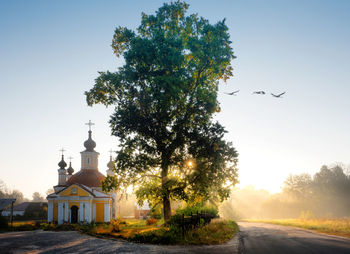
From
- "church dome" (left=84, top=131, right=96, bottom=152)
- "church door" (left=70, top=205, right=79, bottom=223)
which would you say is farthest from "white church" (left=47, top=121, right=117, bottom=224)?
"church dome" (left=84, top=131, right=96, bottom=152)

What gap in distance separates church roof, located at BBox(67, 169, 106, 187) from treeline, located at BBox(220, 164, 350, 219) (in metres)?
27.3

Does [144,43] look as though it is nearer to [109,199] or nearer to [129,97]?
[129,97]

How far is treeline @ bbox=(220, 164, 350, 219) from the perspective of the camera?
62406mm

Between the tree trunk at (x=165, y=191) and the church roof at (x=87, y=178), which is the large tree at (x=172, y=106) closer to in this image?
the tree trunk at (x=165, y=191)

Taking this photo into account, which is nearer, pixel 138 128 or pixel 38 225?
pixel 138 128

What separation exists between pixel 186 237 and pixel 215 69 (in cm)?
1097

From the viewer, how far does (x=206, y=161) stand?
18.3 m

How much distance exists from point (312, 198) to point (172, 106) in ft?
205

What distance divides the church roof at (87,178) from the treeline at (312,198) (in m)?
27.3

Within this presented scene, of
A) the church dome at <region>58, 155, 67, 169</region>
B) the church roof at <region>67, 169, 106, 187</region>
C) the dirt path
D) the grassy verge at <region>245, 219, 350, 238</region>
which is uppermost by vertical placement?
the church dome at <region>58, 155, 67, 169</region>

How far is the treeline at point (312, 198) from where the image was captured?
62406 millimetres

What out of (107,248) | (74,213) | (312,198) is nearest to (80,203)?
(74,213)

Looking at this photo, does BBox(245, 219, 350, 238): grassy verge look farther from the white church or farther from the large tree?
the white church

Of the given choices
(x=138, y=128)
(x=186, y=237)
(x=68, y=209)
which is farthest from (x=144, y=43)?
(x=68, y=209)
